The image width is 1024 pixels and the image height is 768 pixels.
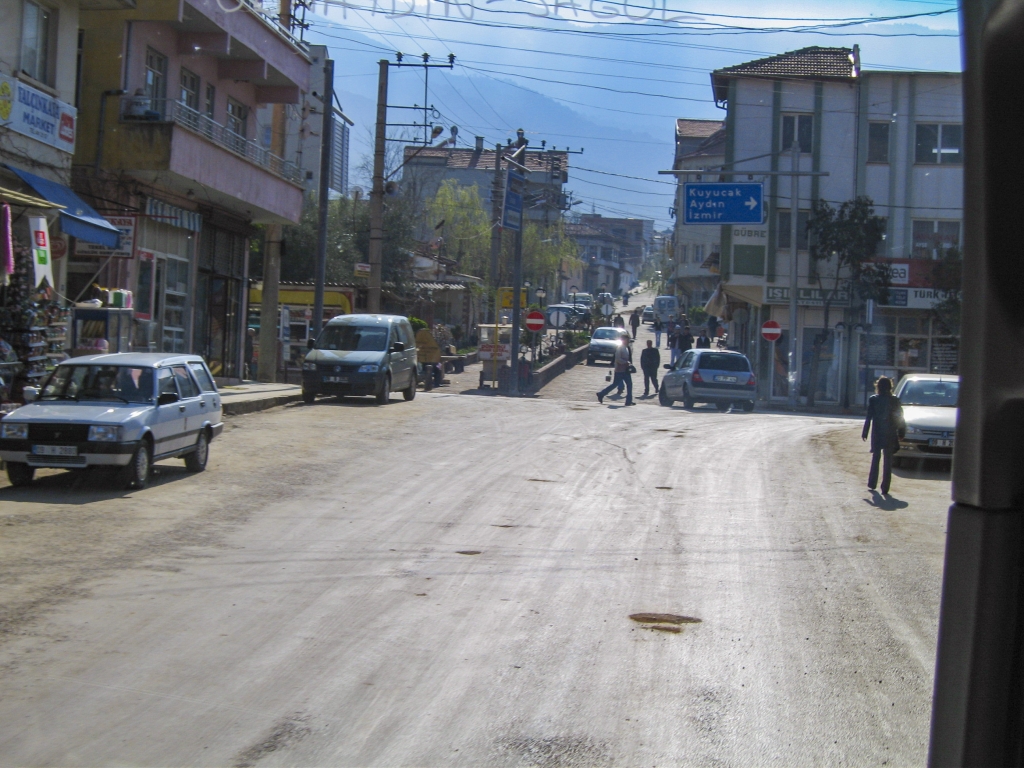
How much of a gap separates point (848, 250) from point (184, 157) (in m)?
23.4

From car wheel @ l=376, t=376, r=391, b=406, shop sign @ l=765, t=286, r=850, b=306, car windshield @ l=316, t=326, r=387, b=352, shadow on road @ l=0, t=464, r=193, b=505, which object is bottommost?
shadow on road @ l=0, t=464, r=193, b=505

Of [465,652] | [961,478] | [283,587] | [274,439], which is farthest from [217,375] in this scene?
[961,478]

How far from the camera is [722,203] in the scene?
33125 millimetres

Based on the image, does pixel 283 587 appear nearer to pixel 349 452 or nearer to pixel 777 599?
pixel 777 599

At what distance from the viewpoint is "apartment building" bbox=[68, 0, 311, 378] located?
2075 cm

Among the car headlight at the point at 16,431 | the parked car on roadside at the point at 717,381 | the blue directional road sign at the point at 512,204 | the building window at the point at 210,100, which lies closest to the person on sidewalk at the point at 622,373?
the parked car on roadside at the point at 717,381

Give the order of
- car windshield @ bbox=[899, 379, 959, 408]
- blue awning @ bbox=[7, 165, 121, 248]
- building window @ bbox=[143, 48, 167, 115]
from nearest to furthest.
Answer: blue awning @ bbox=[7, 165, 121, 248]
car windshield @ bbox=[899, 379, 959, 408]
building window @ bbox=[143, 48, 167, 115]

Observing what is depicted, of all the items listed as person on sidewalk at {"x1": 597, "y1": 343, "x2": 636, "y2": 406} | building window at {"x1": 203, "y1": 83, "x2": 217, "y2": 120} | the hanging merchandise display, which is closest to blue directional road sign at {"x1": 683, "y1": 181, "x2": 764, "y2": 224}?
person on sidewalk at {"x1": 597, "y1": 343, "x2": 636, "y2": 406}

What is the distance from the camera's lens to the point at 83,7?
1961 centimetres

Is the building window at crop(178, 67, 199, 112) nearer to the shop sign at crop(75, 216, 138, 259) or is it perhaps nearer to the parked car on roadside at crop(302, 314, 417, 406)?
the shop sign at crop(75, 216, 138, 259)

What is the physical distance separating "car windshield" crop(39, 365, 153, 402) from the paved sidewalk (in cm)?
628

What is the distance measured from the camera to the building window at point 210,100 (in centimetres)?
2539

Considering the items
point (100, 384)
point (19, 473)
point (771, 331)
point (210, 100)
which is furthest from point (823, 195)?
point (19, 473)

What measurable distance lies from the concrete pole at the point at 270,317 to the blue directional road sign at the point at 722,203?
12845 mm
